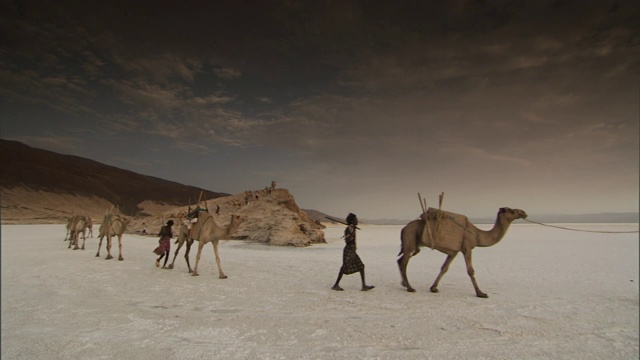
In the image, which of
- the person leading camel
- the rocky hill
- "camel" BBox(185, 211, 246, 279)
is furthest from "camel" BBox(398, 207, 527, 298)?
the rocky hill

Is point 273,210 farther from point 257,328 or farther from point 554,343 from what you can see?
point 554,343

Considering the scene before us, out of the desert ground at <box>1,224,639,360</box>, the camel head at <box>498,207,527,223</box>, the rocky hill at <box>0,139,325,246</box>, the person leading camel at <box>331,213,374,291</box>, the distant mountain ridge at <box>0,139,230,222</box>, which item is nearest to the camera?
the desert ground at <box>1,224,639,360</box>

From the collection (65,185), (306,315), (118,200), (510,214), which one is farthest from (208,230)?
(118,200)

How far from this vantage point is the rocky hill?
23.1 meters

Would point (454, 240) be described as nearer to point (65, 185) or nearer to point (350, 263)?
point (350, 263)

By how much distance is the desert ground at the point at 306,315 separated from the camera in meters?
4.87

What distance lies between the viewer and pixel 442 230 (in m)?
8.66

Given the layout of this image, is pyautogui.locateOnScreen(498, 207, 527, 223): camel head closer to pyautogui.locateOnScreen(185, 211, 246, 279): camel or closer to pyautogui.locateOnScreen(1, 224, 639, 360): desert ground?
pyautogui.locateOnScreen(1, 224, 639, 360): desert ground

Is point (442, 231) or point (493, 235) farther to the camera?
point (493, 235)

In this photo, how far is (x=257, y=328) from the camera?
5746 millimetres

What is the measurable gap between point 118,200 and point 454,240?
76.2 m

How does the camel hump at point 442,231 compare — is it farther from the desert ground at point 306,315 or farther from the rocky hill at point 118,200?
the rocky hill at point 118,200

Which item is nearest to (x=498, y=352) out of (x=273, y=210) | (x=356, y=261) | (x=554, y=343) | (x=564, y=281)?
(x=554, y=343)

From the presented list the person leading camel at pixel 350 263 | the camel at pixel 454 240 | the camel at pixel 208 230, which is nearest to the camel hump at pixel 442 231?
the camel at pixel 454 240
